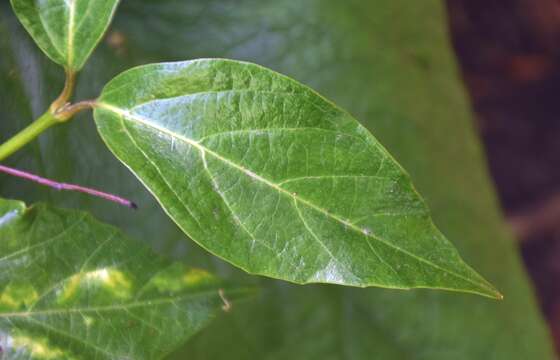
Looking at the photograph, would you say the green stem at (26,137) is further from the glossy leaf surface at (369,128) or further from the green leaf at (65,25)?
the glossy leaf surface at (369,128)

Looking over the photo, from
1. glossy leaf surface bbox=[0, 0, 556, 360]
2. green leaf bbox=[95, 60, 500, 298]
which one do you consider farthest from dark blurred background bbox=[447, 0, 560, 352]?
green leaf bbox=[95, 60, 500, 298]

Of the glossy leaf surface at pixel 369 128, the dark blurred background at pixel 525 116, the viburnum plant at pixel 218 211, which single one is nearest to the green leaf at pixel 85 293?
→ the viburnum plant at pixel 218 211

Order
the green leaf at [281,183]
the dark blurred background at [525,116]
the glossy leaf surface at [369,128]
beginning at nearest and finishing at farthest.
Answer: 1. the green leaf at [281,183]
2. the glossy leaf surface at [369,128]
3. the dark blurred background at [525,116]

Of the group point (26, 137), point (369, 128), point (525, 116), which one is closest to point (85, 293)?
point (26, 137)

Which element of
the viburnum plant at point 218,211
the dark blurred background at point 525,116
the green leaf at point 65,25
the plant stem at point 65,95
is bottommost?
the dark blurred background at point 525,116

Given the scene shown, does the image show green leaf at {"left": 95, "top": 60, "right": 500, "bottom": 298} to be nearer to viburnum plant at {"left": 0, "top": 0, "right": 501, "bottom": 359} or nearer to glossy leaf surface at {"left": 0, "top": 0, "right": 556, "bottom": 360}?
viburnum plant at {"left": 0, "top": 0, "right": 501, "bottom": 359}

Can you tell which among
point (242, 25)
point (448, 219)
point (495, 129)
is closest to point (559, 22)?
point (495, 129)
